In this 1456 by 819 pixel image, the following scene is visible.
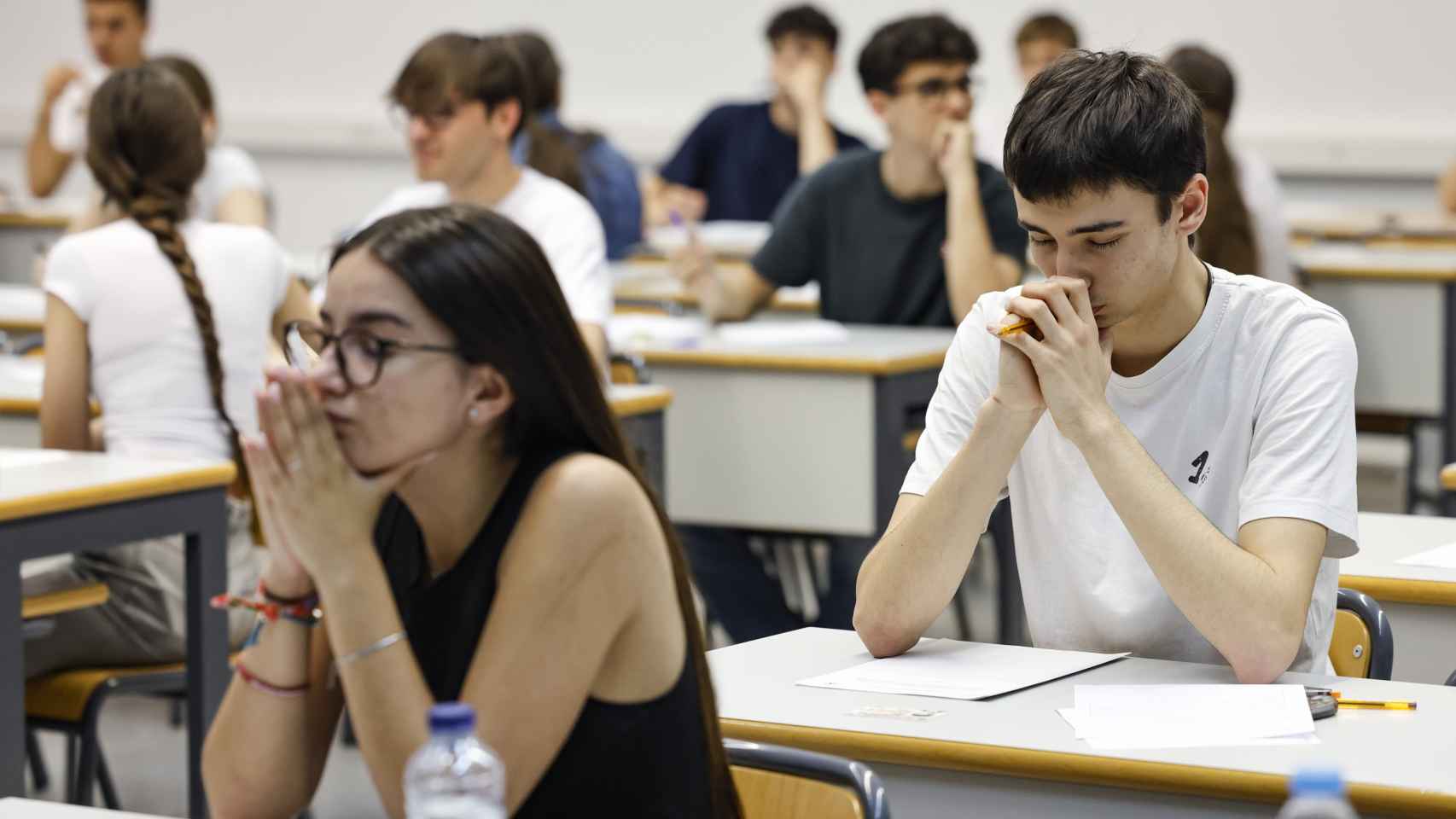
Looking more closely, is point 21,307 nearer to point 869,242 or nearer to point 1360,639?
point 869,242

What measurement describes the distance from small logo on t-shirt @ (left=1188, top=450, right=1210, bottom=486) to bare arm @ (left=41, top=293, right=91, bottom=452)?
191cm

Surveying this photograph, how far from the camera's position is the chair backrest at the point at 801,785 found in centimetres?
148

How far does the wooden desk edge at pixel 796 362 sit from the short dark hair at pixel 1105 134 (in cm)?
188

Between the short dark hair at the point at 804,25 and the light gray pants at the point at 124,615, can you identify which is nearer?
the light gray pants at the point at 124,615

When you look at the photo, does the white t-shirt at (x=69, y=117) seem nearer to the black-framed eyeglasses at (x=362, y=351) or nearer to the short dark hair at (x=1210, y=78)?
the short dark hair at (x=1210, y=78)

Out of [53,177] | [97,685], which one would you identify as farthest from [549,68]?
[97,685]

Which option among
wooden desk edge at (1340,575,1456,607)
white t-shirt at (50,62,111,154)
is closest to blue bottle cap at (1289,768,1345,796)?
wooden desk edge at (1340,575,1456,607)

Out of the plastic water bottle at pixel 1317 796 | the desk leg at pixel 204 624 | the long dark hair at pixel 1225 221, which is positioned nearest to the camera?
the plastic water bottle at pixel 1317 796

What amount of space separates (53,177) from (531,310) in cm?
629

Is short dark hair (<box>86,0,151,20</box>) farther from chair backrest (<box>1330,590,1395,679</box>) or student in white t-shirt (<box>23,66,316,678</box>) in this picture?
chair backrest (<box>1330,590,1395,679</box>)

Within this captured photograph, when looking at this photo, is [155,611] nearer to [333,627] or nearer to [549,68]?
[333,627]

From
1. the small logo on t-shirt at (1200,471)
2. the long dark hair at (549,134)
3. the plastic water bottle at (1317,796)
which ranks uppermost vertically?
the long dark hair at (549,134)

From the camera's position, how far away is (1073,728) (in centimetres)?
170

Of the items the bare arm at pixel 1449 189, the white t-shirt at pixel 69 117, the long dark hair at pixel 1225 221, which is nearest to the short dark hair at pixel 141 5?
the white t-shirt at pixel 69 117
